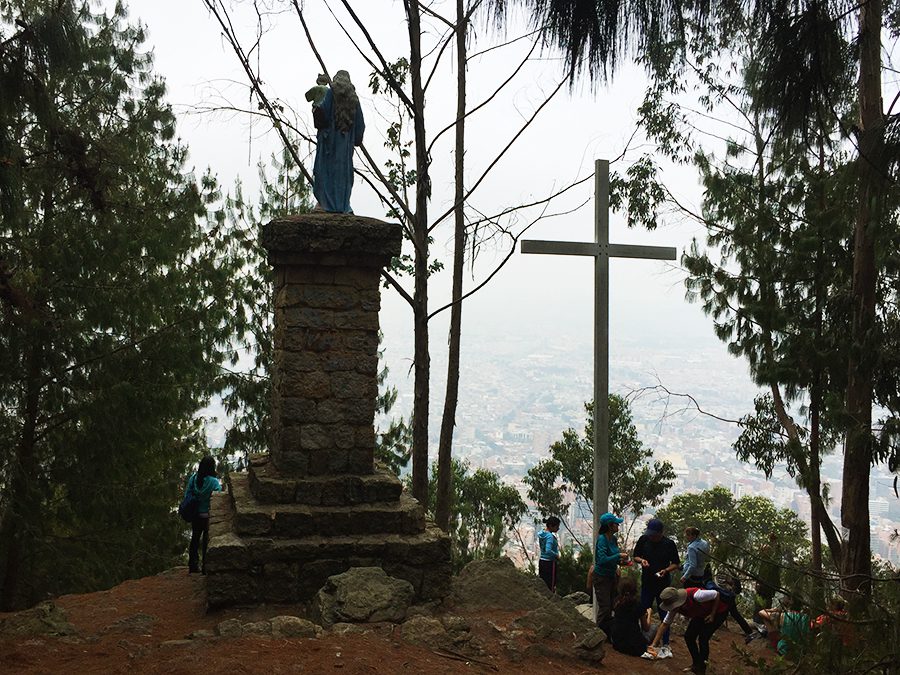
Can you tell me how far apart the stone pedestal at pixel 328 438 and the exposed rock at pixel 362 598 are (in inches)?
21.2

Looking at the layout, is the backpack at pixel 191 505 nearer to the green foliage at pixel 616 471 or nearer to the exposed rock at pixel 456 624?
the exposed rock at pixel 456 624

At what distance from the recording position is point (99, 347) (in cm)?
1181

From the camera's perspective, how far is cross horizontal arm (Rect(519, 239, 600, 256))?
23.9 feet

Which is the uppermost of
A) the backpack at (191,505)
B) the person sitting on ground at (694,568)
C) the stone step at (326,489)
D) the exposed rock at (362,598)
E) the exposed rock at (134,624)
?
the stone step at (326,489)

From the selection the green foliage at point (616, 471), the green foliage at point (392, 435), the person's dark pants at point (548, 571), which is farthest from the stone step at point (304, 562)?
the green foliage at point (616, 471)

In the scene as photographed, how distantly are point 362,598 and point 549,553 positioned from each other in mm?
3327

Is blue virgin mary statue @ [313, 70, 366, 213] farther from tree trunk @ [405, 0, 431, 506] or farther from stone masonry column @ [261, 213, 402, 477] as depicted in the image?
tree trunk @ [405, 0, 431, 506]

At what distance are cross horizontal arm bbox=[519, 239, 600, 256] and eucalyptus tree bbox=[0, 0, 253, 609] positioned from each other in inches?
224

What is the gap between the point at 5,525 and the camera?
10875mm

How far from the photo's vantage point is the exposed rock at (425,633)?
5465 millimetres

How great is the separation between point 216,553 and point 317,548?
772 mm

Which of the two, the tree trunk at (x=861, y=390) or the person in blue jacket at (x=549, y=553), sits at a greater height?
the tree trunk at (x=861, y=390)

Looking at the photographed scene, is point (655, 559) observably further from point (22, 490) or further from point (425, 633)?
point (22, 490)

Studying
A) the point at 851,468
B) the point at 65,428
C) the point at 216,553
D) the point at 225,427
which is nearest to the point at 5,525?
the point at 65,428
